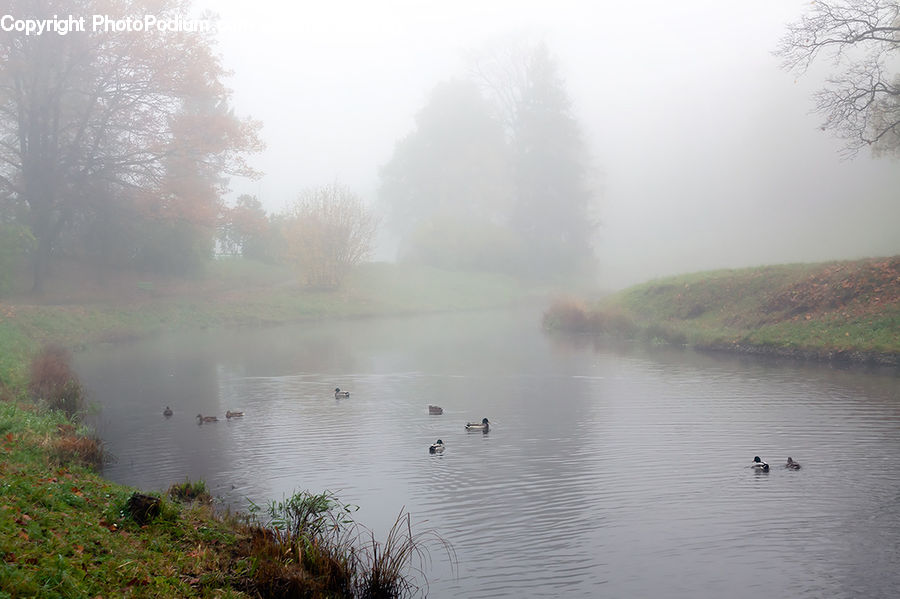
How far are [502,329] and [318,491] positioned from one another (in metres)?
30.1

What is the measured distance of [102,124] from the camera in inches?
1575

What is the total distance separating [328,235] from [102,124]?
1826 cm

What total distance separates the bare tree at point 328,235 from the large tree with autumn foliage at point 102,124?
10514 millimetres

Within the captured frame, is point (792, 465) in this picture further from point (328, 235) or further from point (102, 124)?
point (328, 235)

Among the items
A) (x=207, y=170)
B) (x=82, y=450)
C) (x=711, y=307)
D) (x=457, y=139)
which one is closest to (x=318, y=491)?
(x=82, y=450)

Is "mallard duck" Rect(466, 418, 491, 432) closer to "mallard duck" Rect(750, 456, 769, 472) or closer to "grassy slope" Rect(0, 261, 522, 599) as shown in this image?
"mallard duck" Rect(750, 456, 769, 472)

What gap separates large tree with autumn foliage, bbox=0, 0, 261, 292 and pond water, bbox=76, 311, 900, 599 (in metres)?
15.1

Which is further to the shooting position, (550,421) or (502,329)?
(502,329)

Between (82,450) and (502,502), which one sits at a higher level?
(82,450)

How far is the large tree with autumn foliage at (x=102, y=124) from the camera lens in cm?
3894

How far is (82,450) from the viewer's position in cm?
1333

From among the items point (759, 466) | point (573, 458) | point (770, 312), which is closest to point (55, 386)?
point (573, 458)

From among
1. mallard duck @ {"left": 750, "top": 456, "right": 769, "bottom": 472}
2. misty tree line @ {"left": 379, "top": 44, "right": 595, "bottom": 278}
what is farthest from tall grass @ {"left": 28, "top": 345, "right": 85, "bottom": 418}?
misty tree line @ {"left": 379, "top": 44, "right": 595, "bottom": 278}

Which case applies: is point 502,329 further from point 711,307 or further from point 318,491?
point 318,491
